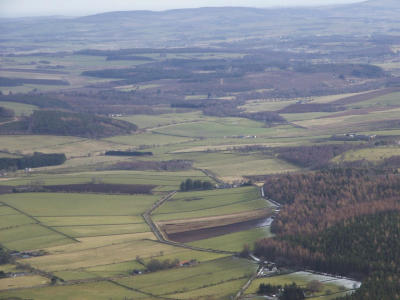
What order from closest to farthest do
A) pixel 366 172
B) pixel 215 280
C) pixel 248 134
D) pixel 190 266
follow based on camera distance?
pixel 215 280 < pixel 190 266 < pixel 366 172 < pixel 248 134

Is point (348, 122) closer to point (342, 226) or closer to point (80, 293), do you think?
point (342, 226)

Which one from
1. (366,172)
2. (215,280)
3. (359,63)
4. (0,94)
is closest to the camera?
(215,280)

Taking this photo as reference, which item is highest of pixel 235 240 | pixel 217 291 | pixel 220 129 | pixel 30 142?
pixel 217 291

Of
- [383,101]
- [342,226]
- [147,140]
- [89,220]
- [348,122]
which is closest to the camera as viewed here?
[342,226]

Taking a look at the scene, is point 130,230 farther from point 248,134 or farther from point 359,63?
point 359,63

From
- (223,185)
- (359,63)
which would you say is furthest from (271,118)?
(359,63)

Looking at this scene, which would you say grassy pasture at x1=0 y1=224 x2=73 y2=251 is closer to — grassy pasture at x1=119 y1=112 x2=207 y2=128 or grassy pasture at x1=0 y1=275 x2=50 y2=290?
grassy pasture at x1=0 y1=275 x2=50 y2=290

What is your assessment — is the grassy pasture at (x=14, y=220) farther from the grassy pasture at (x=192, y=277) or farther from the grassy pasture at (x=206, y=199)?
the grassy pasture at (x=192, y=277)

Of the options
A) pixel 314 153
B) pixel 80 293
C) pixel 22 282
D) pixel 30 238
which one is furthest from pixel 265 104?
pixel 80 293
